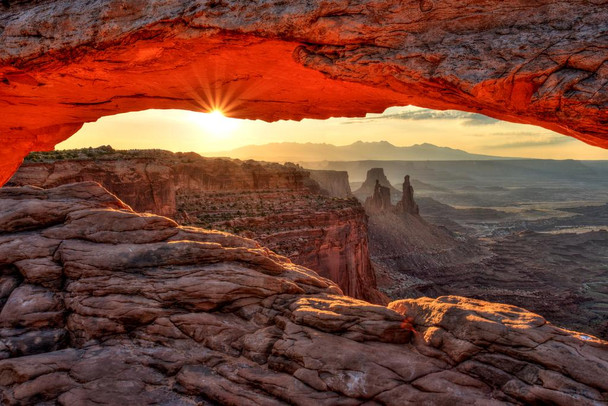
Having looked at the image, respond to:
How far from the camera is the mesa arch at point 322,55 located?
21.4 ft

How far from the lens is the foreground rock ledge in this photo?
589 centimetres

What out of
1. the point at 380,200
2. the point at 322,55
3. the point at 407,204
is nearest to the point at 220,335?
the point at 322,55

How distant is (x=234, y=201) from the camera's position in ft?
122

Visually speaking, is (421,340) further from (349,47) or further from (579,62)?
(349,47)

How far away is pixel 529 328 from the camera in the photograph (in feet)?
20.5

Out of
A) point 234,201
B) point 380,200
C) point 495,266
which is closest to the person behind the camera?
point 234,201

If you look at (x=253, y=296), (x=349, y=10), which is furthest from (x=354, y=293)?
(x=349, y=10)

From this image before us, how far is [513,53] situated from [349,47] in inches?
129

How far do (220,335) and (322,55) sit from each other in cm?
656

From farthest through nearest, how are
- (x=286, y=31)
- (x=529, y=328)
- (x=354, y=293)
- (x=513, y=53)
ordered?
(x=354, y=293) → (x=286, y=31) → (x=513, y=53) → (x=529, y=328)

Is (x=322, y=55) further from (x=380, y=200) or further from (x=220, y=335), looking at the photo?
(x=380, y=200)

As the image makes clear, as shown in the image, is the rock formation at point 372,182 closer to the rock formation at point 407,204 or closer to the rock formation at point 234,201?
the rock formation at point 407,204

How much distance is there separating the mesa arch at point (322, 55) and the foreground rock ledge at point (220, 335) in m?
3.99

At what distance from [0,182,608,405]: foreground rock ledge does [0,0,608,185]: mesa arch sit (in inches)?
157
